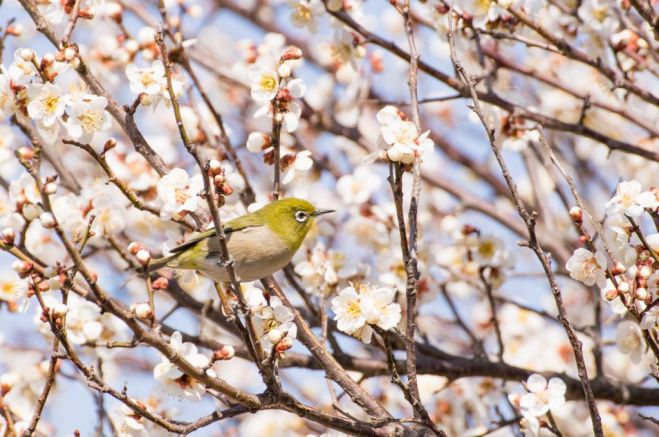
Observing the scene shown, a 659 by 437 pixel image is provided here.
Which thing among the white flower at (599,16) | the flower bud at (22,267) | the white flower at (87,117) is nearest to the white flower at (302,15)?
the white flower at (599,16)

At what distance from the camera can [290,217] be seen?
5.05m

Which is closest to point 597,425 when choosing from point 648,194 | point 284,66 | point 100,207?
point 648,194

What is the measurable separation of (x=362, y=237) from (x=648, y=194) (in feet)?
9.34

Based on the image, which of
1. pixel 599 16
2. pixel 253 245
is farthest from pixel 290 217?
pixel 599 16

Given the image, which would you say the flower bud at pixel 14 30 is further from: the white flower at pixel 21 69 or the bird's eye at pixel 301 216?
the bird's eye at pixel 301 216

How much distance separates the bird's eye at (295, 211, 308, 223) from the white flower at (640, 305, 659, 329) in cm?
213

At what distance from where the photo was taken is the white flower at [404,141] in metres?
3.70

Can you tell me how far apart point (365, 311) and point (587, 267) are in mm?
993

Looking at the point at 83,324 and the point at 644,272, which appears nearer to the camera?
the point at 644,272

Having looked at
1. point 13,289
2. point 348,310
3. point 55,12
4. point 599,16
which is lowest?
point 348,310

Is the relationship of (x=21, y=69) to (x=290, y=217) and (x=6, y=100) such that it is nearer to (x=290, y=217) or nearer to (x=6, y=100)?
(x=6, y=100)

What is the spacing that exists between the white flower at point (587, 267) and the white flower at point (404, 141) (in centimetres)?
81

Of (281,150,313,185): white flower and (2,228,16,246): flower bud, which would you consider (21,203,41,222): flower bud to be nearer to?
(2,228,16,246): flower bud

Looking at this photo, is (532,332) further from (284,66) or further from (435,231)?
(284,66)
